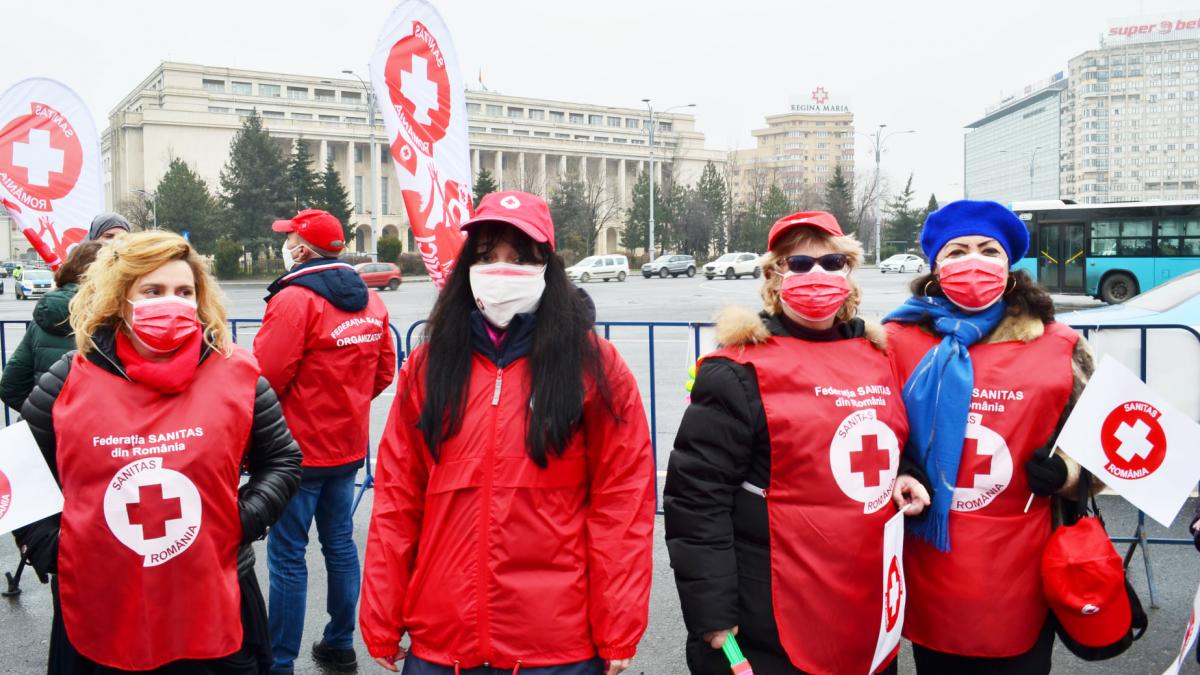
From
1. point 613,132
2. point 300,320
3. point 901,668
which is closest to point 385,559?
point 300,320

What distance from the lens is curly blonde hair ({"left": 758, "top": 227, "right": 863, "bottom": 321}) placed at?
2.66 metres

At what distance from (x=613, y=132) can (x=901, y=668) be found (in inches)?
4619

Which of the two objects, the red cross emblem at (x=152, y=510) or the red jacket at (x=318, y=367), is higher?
the red jacket at (x=318, y=367)

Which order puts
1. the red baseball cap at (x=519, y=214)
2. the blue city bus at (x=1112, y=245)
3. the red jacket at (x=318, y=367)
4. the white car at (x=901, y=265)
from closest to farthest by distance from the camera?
the red baseball cap at (x=519, y=214) → the red jacket at (x=318, y=367) → the blue city bus at (x=1112, y=245) → the white car at (x=901, y=265)

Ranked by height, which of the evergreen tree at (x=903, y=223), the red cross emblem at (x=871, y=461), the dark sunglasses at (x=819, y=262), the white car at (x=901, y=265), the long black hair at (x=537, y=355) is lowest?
the red cross emblem at (x=871, y=461)

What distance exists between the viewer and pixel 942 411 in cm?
258

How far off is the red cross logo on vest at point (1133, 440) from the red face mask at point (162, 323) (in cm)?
261

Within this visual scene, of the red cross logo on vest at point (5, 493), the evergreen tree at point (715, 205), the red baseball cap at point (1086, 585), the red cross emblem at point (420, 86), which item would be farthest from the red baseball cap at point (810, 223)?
the evergreen tree at point (715, 205)

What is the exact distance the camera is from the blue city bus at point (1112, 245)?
82.3ft

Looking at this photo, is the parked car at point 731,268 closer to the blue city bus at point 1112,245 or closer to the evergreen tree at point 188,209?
the blue city bus at point 1112,245

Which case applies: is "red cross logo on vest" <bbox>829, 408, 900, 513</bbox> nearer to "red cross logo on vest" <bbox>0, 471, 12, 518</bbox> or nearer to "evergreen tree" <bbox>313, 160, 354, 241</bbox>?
"red cross logo on vest" <bbox>0, 471, 12, 518</bbox>

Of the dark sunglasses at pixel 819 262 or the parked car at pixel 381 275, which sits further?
the parked car at pixel 381 275

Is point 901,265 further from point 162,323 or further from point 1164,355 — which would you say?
point 162,323

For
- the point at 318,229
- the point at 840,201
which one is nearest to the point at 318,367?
the point at 318,229
